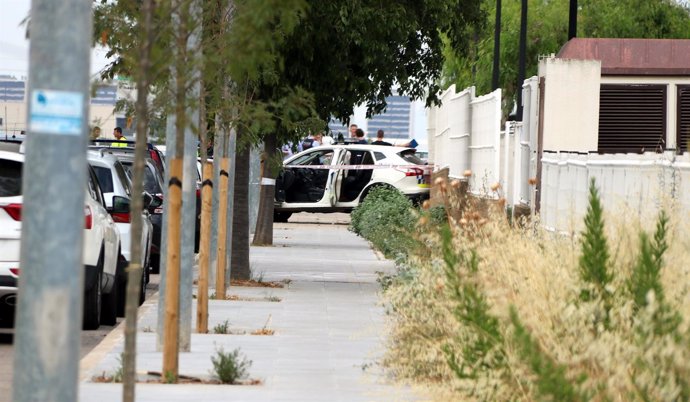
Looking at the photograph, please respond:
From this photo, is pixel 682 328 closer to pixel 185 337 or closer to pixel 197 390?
pixel 197 390

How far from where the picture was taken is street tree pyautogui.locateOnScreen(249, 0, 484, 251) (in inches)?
786

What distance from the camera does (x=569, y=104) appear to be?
21.4 meters

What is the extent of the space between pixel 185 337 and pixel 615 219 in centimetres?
447

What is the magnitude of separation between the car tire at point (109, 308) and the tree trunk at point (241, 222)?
425cm

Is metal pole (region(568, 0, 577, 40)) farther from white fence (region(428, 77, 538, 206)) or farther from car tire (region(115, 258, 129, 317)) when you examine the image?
car tire (region(115, 258, 129, 317))

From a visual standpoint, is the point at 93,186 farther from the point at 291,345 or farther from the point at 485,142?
the point at 485,142

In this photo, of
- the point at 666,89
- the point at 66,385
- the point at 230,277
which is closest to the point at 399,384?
the point at 66,385

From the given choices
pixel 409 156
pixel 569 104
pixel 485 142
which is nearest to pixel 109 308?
pixel 569 104

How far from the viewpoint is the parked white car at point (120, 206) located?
1759cm

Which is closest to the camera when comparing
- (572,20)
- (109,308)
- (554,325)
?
(554,325)

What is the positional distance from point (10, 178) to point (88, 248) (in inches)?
45.6

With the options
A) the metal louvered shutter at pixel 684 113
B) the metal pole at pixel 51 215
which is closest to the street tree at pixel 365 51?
the metal louvered shutter at pixel 684 113

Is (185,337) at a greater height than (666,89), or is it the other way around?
(666,89)

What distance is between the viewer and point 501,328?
8.55 m
